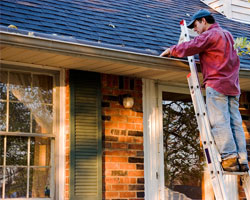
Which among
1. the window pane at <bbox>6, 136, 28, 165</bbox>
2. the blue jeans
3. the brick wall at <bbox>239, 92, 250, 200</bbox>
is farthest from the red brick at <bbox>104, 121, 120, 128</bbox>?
the brick wall at <bbox>239, 92, 250, 200</bbox>

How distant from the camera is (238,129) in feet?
18.7

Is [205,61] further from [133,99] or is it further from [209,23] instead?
[133,99]

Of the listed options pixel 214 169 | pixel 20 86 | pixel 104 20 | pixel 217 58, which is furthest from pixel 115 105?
pixel 214 169

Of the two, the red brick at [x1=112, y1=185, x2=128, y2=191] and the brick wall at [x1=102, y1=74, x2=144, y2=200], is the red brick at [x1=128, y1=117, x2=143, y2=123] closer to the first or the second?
the brick wall at [x1=102, y1=74, x2=144, y2=200]

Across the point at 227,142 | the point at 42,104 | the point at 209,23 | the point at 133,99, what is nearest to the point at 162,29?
the point at 133,99

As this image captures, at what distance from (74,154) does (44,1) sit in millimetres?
2121

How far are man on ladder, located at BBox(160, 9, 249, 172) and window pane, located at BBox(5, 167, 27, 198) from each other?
2.27 metres

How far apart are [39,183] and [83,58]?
A: 161 centimetres

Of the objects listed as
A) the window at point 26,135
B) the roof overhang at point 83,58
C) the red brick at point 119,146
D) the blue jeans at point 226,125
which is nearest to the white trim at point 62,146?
the window at point 26,135

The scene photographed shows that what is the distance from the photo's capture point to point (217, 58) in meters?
5.91

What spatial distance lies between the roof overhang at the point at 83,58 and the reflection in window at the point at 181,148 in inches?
28.4

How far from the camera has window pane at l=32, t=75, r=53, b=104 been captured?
671 centimetres

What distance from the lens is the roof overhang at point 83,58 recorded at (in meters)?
5.70

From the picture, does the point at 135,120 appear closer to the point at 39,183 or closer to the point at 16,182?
the point at 39,183
